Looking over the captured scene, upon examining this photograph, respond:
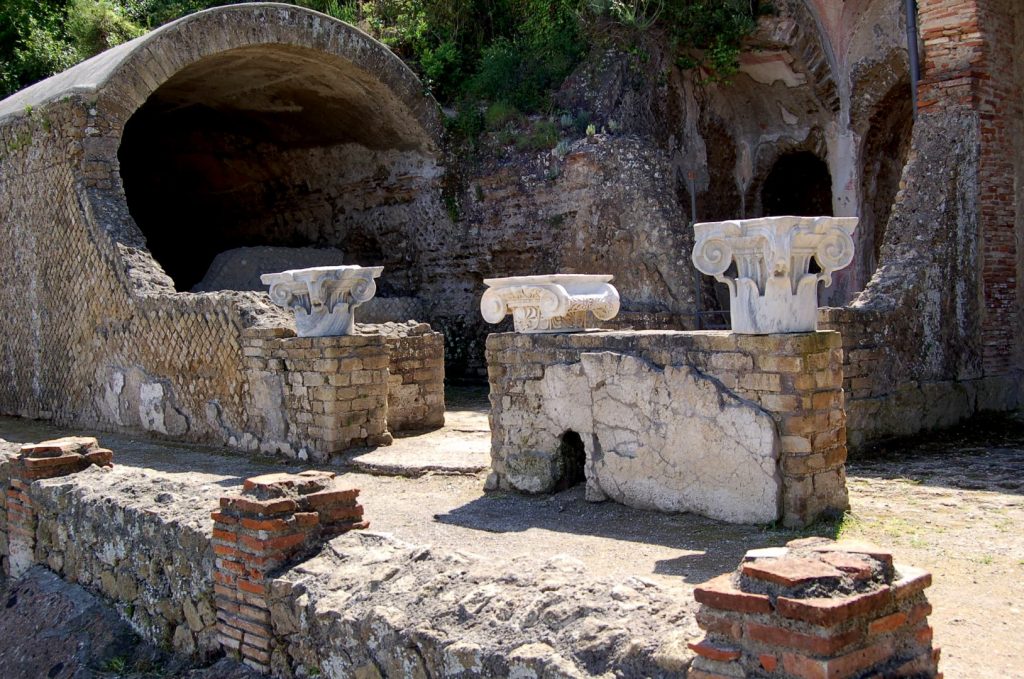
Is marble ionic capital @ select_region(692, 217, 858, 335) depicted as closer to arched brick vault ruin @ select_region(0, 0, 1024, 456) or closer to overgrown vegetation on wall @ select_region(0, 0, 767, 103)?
arched brick vault ruin @ select_region(0, 0, 1024, 456)

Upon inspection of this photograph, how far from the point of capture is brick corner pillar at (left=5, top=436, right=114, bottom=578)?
6.25 metres

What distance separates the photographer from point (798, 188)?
42.7 feet

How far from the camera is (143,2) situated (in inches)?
716

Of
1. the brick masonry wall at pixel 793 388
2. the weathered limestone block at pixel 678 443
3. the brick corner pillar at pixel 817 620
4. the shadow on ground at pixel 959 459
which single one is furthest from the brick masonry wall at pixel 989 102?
the brick corner pillar at pixel 817 620

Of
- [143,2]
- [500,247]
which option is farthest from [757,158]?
[143,2]

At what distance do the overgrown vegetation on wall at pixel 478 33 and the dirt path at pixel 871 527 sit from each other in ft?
19.3

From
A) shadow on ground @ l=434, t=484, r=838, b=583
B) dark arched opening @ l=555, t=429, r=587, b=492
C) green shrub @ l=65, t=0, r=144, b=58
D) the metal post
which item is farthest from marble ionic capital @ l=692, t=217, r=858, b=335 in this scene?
green shrub @ l=65, t=0, r=144, b=58

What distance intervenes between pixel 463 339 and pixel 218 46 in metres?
4.46

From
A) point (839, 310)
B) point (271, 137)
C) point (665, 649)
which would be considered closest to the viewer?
point (665, 649)

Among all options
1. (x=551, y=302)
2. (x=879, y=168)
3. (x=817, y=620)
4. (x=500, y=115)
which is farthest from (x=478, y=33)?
(x=817, y=620)

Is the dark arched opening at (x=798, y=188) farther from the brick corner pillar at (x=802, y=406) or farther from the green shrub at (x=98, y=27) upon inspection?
the green shrub at (x=98, y=27)

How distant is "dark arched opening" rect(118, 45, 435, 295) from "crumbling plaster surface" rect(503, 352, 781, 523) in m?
7.18

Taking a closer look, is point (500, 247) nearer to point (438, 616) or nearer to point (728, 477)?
point (728, 477)

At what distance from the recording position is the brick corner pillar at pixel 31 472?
6.25 meters
